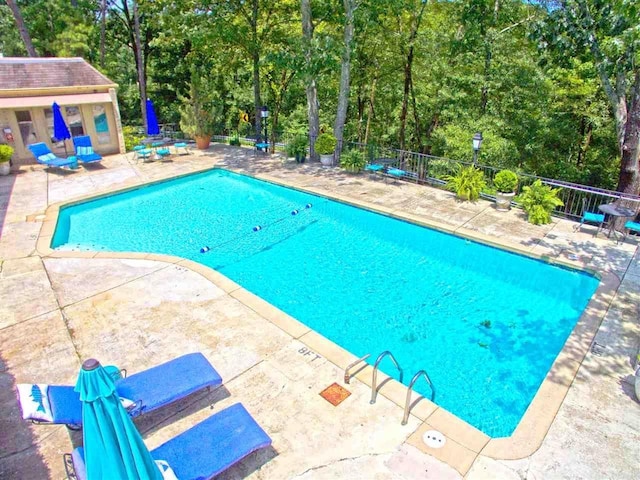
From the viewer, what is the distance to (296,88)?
92.0ft

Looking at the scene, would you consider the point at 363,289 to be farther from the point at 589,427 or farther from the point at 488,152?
the point at 488,152

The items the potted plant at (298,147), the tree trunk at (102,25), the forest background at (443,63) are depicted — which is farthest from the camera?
the tree trunk at (102,25)

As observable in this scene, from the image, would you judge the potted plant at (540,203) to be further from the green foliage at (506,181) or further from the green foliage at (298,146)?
the green foliage at (298,146)

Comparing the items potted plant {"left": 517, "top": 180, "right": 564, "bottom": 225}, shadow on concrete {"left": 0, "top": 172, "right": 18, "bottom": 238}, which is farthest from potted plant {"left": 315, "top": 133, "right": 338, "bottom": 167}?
shadow on concrete {"left": 0, "top": 172, "right": 18, "bottom": 238}

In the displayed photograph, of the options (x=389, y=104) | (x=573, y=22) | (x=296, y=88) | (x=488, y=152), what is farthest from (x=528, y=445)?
(x=296, y=88)

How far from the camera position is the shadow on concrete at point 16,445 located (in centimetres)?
443

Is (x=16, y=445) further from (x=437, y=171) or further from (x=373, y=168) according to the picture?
(x=437, y=171)

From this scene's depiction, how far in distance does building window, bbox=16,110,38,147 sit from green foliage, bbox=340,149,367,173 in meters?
13.0

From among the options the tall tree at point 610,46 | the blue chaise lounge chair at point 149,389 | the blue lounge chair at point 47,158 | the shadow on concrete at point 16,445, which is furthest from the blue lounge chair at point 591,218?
the blue lounge chair at point 47,158

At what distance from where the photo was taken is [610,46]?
392 inches

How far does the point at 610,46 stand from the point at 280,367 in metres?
10.8

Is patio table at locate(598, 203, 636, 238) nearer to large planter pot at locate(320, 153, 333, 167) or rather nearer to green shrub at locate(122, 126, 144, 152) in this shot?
large planter pot at locate(320, 153, 333, 167)

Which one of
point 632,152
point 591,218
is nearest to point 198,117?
point 591,218

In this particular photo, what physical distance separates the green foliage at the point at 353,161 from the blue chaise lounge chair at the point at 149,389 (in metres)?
12.2
